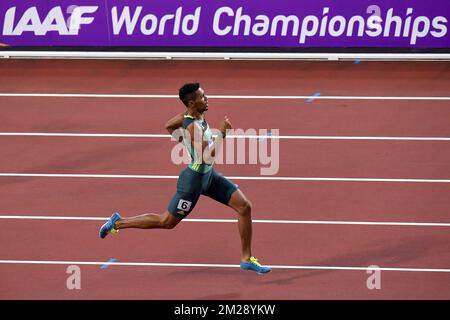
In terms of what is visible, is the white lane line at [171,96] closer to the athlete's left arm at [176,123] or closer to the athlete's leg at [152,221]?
the athlete's leg at [152,221]

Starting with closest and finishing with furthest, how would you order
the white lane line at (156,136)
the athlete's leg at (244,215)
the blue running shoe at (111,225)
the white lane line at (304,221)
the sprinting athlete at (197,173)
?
the sprinting athlete at (197,173), the athlete's leg at (244,215), the blue running shoe at (111,225), the white lane line at (304,221), the white lane line at (156,136)

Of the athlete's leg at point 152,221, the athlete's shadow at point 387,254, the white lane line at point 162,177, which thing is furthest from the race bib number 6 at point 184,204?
the white lane line at point 162,177

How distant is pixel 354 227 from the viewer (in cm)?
970

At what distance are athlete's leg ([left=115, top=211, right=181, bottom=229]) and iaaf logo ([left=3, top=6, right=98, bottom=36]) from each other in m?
4.68

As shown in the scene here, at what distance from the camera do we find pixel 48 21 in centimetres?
1252

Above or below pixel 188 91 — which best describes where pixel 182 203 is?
below

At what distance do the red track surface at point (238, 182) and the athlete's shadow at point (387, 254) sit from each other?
0.02 metres

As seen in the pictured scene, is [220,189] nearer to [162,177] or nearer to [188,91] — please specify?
[188,91]

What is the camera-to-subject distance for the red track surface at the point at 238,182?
897cm

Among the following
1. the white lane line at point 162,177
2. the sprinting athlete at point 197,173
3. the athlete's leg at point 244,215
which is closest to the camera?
the sprinting athlete at point 197,173

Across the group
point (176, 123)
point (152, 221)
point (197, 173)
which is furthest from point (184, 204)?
point (176, 123)

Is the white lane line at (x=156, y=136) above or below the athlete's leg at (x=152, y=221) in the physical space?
above

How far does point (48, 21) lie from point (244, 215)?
5596 mm
